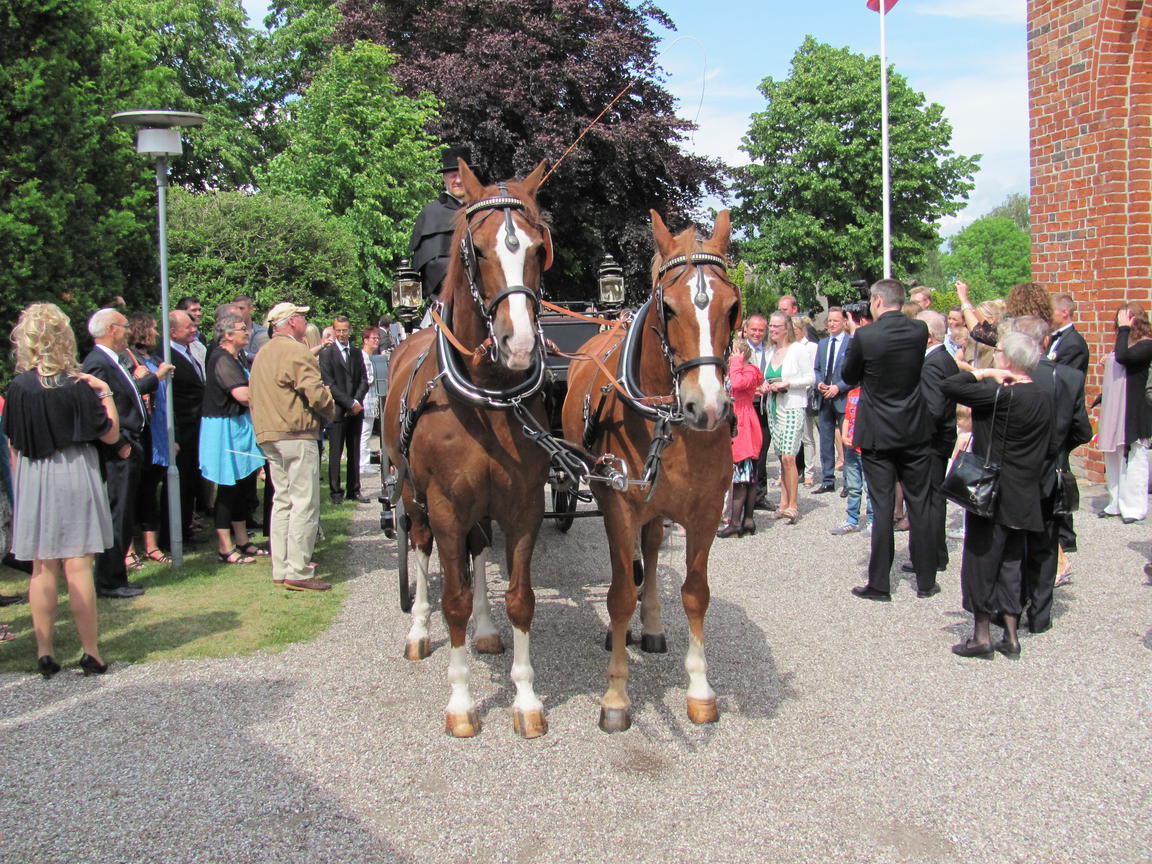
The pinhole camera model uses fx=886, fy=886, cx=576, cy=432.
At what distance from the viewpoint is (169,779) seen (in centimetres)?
400

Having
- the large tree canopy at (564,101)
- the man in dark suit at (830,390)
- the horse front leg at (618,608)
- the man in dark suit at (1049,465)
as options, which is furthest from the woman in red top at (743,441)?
the large tree canopy at (564,101)

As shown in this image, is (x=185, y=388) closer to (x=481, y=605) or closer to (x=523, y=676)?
(x=481, y=605)

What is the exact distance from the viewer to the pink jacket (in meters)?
8.56

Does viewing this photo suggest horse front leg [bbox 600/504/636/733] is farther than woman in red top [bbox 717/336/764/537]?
No

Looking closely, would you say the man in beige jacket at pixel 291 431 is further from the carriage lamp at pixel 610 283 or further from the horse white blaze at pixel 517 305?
the horse white blaze at pixel 517 305

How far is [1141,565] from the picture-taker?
23.8 feet

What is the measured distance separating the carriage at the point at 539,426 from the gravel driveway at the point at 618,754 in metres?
0.42

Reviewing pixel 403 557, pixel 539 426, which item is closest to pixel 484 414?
pixel 539 426

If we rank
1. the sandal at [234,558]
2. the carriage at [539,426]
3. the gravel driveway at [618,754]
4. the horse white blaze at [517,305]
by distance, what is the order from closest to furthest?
the gravel driveway at [618,754], the horse white blaze at [517,305], the carriage at [539,426], the sandal at [234,558]

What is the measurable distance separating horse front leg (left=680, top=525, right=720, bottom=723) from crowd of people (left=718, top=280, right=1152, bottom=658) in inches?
73.8

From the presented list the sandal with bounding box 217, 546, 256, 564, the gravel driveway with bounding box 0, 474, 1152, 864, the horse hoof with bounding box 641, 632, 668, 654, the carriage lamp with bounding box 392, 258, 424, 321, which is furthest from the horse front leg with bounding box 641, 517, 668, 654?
the sandal with bounding box 217, 546, 256, 564

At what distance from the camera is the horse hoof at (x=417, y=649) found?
5.50 m

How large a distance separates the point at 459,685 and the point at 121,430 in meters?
3.85

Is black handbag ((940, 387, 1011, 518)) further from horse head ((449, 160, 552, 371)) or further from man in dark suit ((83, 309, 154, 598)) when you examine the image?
man in dark suit ((83, 309, 154, 598))
